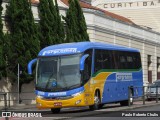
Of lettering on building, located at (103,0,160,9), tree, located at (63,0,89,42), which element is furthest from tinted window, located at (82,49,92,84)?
lettering on building, located at (103,0,160,9)

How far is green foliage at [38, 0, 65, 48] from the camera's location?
3556 centimetres

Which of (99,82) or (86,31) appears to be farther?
(86,31)

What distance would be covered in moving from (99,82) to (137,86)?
601 cm

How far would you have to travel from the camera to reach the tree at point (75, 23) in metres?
38.8

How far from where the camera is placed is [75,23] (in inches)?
1540

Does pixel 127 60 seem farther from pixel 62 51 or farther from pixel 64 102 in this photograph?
pixel 64 102

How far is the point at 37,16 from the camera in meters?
36.5

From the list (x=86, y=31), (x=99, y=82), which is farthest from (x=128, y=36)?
(x=99, y=82)

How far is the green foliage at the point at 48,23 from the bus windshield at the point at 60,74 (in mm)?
11101

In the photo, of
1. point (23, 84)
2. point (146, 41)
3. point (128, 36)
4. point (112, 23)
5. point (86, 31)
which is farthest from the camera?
point (146, 41)

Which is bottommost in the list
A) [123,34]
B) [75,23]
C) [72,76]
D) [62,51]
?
[72,76]

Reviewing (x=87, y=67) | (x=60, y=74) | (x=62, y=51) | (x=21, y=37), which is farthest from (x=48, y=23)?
(x=60, y=74)

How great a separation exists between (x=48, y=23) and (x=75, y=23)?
368 cm

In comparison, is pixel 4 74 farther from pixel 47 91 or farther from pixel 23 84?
pixel 47 91
